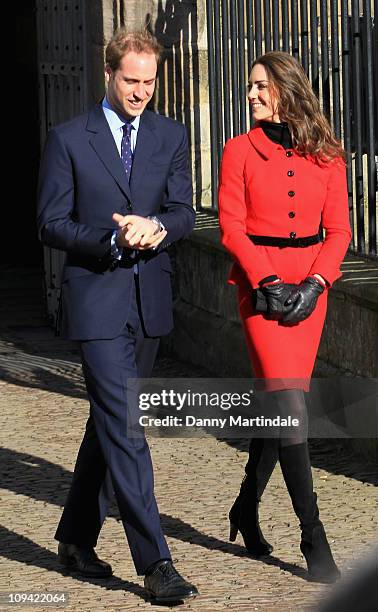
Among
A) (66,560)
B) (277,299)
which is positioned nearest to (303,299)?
(277,299)

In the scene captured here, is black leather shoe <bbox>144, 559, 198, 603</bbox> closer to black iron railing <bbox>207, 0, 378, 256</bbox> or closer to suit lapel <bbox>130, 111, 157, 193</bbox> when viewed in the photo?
suit lapel <bbox>130, 111, 157, 193</bbox>

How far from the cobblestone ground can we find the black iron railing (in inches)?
51.9

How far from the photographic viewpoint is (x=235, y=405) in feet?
25.6

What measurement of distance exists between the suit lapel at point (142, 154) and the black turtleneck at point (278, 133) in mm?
486

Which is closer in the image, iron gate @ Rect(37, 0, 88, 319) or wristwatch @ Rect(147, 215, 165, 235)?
wristwatch @ Rect(147, 215, 165, 235)

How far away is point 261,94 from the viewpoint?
15.8 ft

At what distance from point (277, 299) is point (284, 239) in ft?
0.74

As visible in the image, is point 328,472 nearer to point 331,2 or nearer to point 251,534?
point 251,534

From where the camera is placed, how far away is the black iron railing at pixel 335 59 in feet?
21.7

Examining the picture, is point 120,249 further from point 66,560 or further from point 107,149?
point 66,560

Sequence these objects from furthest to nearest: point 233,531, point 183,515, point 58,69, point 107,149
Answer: point 58,69 → point 183,515 → point 233,531 → point 107,149

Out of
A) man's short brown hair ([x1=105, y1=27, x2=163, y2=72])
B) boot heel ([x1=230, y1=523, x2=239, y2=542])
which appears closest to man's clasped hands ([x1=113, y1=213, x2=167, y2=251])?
man's short brown hair ([x1=105, y1=27, x2=163, y2=72])

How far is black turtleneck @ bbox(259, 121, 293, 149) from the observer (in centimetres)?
488

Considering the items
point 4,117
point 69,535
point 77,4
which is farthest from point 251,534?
point 4,117
